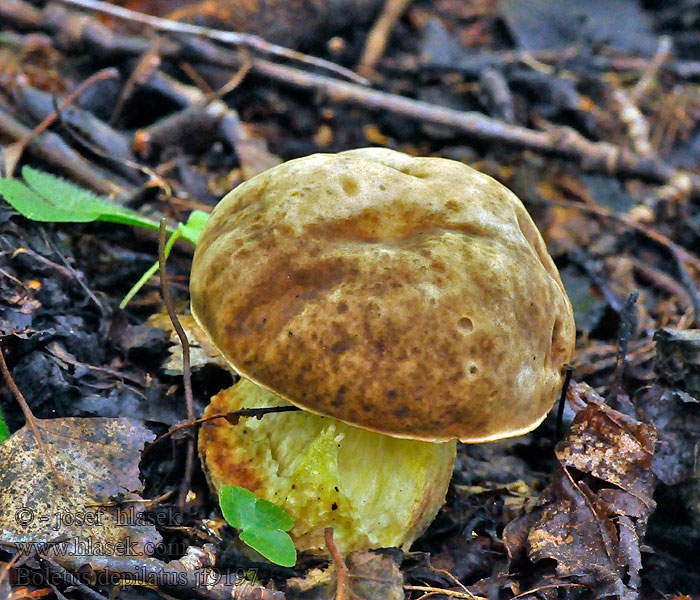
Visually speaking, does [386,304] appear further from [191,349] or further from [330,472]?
[191,349]

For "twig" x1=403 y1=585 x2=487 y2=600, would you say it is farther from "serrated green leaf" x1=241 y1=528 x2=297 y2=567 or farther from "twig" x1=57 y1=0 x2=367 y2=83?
"twig" x1=57 y1=0 x2=367 y2=83

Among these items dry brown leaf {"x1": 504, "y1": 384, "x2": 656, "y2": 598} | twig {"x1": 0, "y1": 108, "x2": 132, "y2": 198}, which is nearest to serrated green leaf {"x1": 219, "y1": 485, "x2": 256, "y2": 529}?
dry brown leaf {"x1": 504, "y1": 384, "x2": 656, "y2": 598}

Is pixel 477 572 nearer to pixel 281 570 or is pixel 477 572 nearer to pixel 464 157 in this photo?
pixel 281 570

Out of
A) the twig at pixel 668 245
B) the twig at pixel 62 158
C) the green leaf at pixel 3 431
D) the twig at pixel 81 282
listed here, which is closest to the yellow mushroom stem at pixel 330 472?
the green leaf at pixel 3 431

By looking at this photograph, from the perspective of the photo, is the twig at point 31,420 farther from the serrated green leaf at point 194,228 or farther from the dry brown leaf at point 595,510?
the dry brown leaf at point 595,510

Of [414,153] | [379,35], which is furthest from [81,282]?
[379,35]
